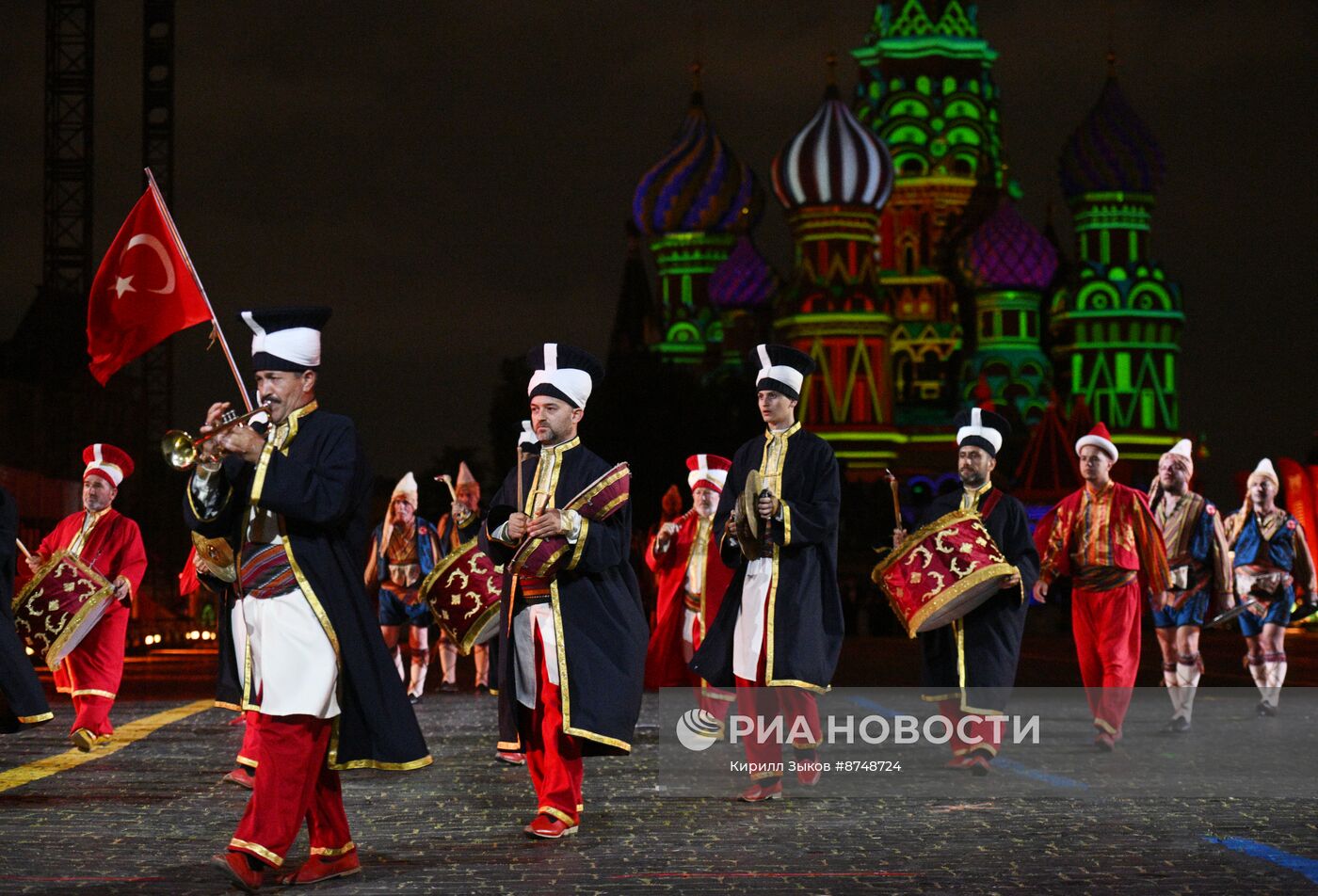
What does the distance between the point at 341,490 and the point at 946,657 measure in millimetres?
5137

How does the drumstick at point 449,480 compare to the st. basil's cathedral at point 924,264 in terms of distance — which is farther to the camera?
the st. basil's cathedral at point 924,264

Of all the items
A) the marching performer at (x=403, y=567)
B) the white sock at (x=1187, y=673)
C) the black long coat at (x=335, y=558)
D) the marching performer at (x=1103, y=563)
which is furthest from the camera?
the marching performer at (x=403, y=567)

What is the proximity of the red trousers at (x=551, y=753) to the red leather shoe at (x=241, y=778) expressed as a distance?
2.17 meters

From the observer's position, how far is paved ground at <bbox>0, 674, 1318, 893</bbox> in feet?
25.1

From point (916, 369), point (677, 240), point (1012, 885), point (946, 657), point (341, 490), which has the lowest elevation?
point (1012, 885)

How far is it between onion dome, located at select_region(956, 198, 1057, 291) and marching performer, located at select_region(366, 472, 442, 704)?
76845mm

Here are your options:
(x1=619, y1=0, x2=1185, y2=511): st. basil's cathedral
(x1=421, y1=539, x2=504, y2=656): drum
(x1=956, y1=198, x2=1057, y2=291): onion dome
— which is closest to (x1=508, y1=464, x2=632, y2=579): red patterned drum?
(x1=421, y1=539, x2=504, y2=656): drum

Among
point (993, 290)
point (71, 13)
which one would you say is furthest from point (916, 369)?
point (71, 13)

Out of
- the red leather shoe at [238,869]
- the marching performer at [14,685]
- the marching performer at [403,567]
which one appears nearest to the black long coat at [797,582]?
the marching performer at [14,685]

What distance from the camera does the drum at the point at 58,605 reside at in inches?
509

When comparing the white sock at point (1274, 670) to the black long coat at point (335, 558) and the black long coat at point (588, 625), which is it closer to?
the black long coat at point (588, 625)

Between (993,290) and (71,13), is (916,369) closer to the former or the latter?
(993,290)

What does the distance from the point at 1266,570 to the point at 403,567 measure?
23.4ft

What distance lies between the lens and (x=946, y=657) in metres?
11.8
